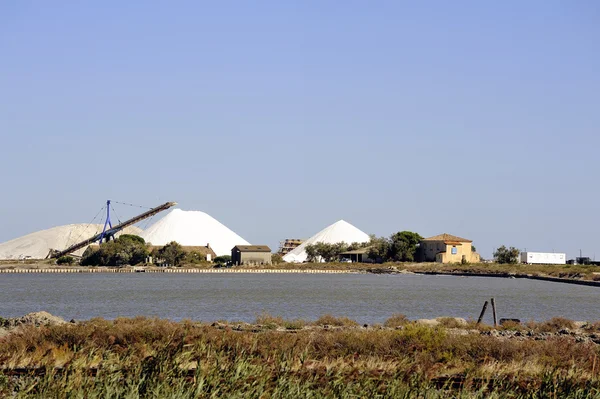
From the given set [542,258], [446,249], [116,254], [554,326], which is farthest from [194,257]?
[554,326]

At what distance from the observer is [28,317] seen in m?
27.5

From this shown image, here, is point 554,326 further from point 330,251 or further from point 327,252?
point 327,252

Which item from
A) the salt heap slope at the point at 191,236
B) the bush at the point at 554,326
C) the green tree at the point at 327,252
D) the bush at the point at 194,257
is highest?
the salt heap slope at the point at 191,236

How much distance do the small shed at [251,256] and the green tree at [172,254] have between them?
7289 millimetres

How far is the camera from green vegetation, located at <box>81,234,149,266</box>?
118m

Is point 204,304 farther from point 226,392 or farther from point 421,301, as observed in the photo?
point 226,392

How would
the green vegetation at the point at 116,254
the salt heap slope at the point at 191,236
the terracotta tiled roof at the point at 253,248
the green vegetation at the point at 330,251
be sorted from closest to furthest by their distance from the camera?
the green vegetation at the point at 116,254
the terracotta tiled roof at the point at 253,248
the green vegetation at the point at 330,251
the salt heap slope at the point at 191,236

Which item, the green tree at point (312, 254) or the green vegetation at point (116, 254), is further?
the green tree at point (312, 254)

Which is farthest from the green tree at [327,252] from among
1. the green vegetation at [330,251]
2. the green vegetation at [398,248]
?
the green vegetation at [398,248]

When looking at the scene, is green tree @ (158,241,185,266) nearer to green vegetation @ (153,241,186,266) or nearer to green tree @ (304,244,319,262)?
green vegetation @ (153,241,186,266)

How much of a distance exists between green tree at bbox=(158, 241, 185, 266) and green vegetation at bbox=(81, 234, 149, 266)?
2364 mm

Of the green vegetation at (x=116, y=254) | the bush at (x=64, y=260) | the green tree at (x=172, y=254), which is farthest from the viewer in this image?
the bush at (x=64, y=260)

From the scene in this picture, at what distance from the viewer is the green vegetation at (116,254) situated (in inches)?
4628

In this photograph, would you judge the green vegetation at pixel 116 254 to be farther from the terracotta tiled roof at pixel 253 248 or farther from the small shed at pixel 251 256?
the terracotta tiled roof at pixel 253 248
